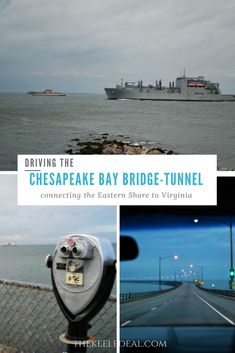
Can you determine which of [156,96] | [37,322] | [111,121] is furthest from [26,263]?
[156,96]

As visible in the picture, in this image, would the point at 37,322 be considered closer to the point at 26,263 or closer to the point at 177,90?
the point at 26,263

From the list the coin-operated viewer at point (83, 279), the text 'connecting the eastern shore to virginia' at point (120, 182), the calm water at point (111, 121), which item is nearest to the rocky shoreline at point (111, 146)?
the calm water at point (111, 121)

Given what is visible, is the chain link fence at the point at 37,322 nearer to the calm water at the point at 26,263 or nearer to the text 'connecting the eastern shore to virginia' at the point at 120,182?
the calm water at the point at 26,263

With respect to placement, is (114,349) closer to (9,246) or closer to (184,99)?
(9,246)

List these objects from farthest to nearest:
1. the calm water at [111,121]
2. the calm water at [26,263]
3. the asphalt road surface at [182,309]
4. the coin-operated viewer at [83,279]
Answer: the calm water at [111,121] → the calm water at [26,263] → the asphalt road surface at [182,309] → the coin-operated viewer at [83,279]

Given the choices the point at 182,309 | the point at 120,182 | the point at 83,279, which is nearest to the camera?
the point at 83,279

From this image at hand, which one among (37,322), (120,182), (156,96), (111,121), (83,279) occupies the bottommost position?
(37,322)

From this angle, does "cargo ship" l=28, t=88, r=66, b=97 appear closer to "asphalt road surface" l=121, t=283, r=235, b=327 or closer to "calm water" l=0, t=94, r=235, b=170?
"calm water" l=0, t=94, r=235, b=170
